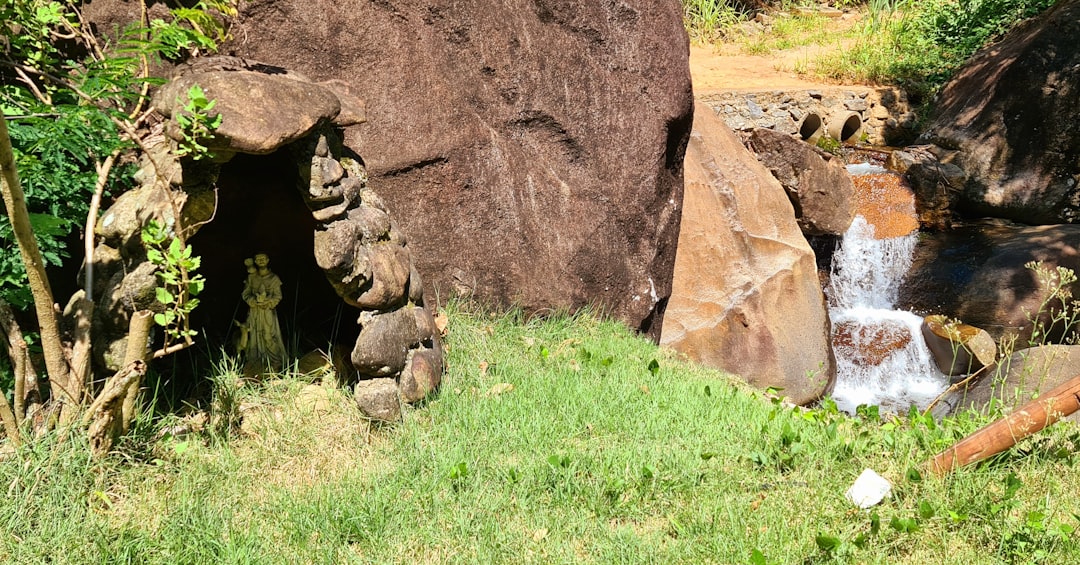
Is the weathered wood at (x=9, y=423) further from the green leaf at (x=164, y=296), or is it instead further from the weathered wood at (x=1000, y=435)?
the weathered wood at (x=1000, y=435)

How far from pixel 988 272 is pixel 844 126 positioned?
4559 mm

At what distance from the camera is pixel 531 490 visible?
3.75 m

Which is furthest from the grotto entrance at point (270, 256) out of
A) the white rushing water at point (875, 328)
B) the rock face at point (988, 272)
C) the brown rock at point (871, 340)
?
the rock face at point (988, 272)

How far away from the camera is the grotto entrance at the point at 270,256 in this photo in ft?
14.9

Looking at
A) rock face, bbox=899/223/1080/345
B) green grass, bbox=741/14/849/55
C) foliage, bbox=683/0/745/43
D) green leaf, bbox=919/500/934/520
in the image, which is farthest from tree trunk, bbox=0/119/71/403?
foliage, bbox=683/0/745/43

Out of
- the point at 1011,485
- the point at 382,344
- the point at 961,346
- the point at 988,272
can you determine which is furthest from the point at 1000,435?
the point at 988,272

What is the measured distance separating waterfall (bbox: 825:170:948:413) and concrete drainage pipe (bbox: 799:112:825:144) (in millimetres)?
2905

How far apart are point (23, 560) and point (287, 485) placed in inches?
41.2

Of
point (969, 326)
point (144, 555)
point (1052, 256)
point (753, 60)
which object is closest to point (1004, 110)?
point (1052, 256)

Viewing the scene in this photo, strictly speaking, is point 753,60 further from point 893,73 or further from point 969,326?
point 969,326

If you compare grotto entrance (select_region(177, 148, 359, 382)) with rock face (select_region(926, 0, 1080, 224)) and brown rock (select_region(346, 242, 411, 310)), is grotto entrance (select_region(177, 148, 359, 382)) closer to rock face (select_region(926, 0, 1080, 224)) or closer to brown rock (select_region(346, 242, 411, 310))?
brown rock (select_region(346, 242, 411, 310))

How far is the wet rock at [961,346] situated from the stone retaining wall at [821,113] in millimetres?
4737

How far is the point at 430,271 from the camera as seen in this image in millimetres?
5754

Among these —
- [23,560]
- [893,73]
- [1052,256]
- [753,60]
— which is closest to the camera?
[23,560]
